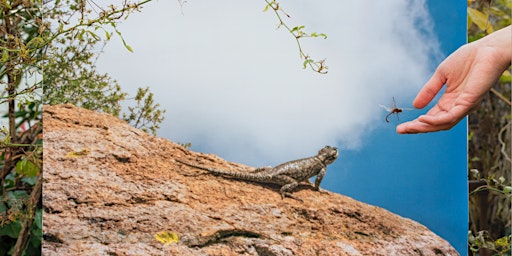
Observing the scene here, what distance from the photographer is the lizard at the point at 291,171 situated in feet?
7.42


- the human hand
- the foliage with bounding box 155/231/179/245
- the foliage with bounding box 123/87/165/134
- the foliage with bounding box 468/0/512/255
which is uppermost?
the foliage with bounding box 468/0/512/255

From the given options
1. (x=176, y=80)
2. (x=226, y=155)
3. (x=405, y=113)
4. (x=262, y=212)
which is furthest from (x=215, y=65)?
(x=405, y=113)

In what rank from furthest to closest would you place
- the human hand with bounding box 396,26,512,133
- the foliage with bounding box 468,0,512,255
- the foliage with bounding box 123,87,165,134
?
the foliage with bounding box 468,0,512,255, the foliage with bounding box 123,87,165,134, the human hand with bounding box 396,26,512,133

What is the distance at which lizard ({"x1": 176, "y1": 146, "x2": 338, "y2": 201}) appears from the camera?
2262 millimetres

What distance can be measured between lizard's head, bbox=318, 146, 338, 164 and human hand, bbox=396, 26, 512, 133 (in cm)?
24

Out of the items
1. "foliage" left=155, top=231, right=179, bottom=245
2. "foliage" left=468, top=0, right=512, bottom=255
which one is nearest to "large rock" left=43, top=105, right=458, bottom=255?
"foliage" left=155, top=231, right=179, bottom=245

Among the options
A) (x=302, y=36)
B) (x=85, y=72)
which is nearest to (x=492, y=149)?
(x=302, y=36)

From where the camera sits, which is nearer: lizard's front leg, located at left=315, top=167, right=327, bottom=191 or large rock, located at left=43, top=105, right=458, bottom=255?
large rock, located at left=43, top=105, right=458, bottom=255

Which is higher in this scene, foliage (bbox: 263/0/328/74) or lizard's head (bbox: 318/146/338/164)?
foliage (bbox: 263/0/328/74)

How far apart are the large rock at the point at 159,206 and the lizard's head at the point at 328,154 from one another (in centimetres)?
4

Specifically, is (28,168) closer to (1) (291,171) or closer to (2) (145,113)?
(2) (145,113)

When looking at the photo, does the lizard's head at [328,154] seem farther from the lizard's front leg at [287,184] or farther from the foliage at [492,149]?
the foliage at [492,149]

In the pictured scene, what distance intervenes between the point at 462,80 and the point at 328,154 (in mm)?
534

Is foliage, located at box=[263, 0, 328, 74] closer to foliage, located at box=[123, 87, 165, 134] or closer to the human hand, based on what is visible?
the human hand
